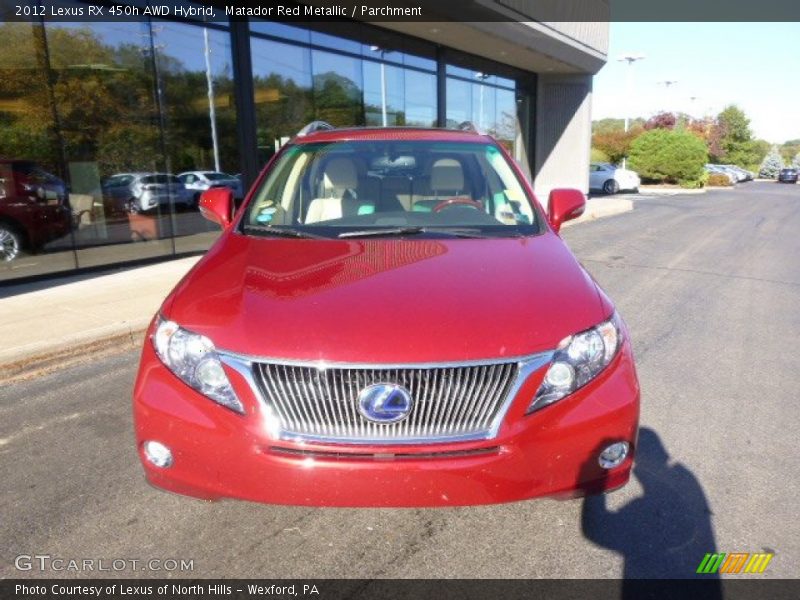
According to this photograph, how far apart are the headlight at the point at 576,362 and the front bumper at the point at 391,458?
33 millimetres

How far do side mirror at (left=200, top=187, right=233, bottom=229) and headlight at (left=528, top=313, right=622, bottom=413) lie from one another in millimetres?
2376

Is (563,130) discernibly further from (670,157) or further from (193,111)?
(670,157)

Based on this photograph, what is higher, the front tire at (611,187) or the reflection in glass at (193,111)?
the reflection in glass at (193,111)

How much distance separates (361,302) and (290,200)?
1.65m

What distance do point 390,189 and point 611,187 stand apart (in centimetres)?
2758

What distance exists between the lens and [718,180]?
42125 millimetres

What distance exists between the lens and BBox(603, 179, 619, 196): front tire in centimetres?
2878

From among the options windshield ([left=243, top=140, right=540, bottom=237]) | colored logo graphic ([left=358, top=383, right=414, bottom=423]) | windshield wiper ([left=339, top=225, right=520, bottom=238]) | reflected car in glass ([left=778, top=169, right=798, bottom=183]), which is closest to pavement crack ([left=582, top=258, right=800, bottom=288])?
windshield ([left=243, top=140, right=540, bottom=237])

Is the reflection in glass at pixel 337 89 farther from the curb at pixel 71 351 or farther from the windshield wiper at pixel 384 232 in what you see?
the windshield wiper at pixel 384 232

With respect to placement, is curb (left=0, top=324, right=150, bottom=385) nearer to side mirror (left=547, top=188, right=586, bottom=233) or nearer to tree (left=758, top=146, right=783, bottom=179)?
side mirror (left=547, top=188, right=586, bottom=233)

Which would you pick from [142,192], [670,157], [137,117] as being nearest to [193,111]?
[137,117]

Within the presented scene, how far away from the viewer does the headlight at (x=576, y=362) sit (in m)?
2.18

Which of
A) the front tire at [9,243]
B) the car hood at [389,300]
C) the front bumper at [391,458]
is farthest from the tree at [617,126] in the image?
the front bumper at [391,458]

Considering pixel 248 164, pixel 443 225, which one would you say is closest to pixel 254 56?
pixel 248 164
